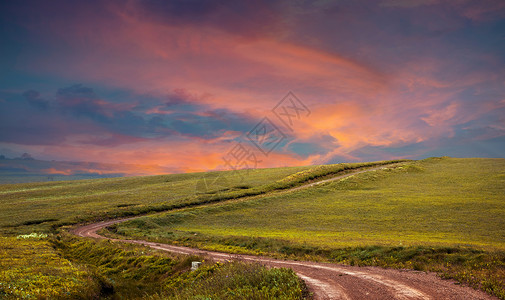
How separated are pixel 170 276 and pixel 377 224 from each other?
2735 cm

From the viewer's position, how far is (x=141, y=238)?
38531 mm

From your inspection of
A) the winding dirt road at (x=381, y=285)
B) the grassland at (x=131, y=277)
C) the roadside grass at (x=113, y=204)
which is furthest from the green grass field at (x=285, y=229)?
the winding dirt road at (x=381, y=285)

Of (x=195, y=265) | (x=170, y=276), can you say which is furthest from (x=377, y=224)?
(x=170, y=276)

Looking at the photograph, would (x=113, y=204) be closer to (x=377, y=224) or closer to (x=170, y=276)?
(x=170, y=276)

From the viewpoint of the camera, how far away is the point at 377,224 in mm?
37781

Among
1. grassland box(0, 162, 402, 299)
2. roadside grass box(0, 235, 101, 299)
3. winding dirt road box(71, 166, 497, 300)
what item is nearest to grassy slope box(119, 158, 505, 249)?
winding dirt road box(71, 166, 497, 300)

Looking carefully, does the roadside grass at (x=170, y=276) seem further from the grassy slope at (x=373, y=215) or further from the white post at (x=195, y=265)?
the grassy slope at (x=373, y=215)

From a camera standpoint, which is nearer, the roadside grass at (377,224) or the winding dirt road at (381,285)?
the winding dirt road at (381,285)

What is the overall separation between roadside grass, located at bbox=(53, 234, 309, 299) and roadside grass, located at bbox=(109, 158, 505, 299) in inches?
264

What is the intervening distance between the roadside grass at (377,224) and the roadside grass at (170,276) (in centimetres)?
671

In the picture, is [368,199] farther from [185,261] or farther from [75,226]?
[75,226]

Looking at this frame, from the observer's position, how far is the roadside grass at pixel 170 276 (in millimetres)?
11898

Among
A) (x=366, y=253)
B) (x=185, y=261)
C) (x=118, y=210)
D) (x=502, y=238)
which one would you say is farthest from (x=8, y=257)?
(x=502, y=238)

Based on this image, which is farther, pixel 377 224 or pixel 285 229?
pixel 285 229
